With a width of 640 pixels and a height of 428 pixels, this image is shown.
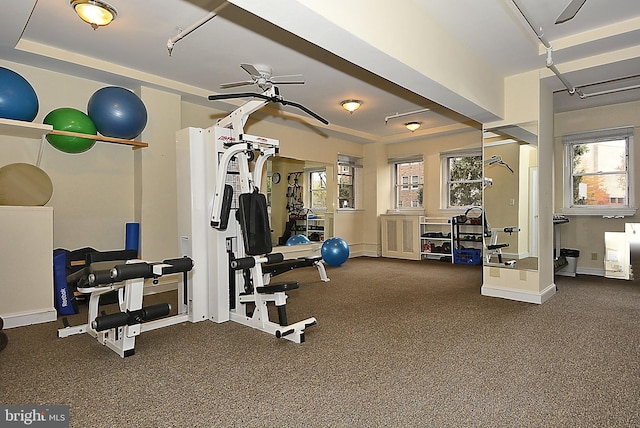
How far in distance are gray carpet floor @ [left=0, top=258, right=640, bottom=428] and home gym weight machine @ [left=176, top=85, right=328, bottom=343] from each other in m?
0.32

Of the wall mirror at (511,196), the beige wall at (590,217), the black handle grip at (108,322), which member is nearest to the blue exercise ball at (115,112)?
the black handle grip at (108,322)

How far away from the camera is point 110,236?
4.49 metres

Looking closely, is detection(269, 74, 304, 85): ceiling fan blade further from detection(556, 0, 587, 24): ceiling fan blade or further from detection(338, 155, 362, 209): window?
detection(338, 155, 362, 209): window

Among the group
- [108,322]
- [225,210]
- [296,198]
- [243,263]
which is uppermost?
[296,198]

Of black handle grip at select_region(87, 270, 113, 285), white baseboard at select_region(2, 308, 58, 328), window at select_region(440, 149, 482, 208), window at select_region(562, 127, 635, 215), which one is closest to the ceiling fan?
black handle grip at select_region(87, 270, 113, 285)

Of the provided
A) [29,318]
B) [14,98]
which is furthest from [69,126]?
[29,318]

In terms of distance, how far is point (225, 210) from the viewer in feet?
11.1

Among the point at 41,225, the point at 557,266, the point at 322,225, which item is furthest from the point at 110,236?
the point at 557,266

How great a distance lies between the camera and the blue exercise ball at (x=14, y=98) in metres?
3.16

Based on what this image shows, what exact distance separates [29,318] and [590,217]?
23.5ft

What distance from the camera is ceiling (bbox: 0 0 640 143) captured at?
3014mm

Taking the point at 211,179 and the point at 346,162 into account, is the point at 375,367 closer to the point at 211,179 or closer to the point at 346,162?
the point at 211,179

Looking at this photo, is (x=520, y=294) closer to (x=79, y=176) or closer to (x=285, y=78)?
(x=285, y=78)

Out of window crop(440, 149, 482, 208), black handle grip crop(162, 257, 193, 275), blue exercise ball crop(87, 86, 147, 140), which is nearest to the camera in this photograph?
black handle grip crop(162, 257, 193, 275)
